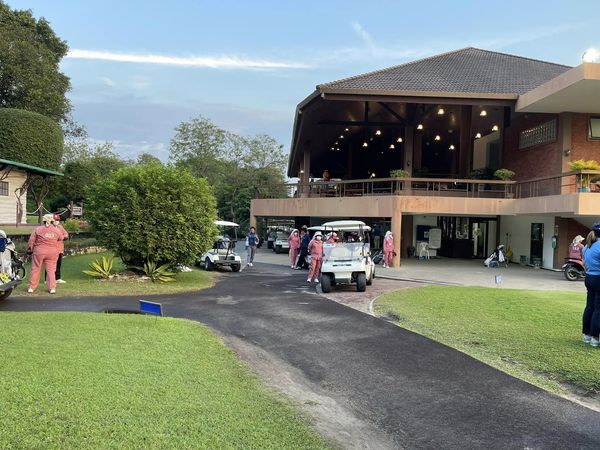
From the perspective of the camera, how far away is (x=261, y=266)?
21594mm

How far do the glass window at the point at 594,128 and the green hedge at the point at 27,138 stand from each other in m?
26.2

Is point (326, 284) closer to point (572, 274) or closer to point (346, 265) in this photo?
point (346, 265)

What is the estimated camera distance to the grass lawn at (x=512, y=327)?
6122mm

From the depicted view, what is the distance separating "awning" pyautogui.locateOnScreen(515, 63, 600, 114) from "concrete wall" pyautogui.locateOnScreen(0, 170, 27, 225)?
75.9 ft

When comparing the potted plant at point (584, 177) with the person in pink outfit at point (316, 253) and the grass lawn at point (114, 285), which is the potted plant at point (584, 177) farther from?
the grass lawn at point (114, 285)

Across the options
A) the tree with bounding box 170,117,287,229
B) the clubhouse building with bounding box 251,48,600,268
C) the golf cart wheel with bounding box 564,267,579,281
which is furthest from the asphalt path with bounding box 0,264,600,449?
the tree with bounding box 170,117,287,229

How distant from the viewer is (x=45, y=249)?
10.9m

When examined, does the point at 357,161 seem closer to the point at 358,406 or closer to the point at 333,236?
the point at 333,236

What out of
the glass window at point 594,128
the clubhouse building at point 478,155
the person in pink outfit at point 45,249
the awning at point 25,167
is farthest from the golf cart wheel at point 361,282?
the awning at point 25,167

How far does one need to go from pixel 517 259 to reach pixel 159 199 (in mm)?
17348

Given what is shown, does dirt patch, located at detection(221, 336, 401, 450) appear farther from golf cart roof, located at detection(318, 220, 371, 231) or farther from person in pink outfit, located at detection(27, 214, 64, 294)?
golf cart roof, located at detection(318, 220, 371, 231)

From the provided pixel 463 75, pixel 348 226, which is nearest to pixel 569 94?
pixel 463 75

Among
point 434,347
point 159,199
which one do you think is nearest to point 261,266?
point 159,199

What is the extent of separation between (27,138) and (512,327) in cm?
2545
